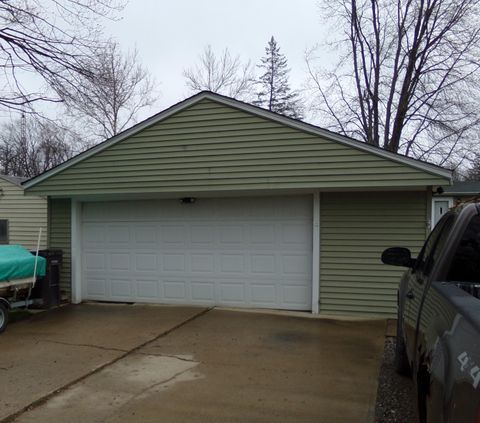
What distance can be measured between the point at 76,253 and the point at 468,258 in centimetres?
894

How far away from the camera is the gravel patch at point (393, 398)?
15.1 feet

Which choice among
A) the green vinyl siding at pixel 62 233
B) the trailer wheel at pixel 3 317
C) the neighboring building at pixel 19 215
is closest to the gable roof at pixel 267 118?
the green vinyl siding at pixel 62 233

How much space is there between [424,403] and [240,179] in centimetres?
645

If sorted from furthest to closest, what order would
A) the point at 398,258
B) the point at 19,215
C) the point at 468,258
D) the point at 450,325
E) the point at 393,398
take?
the point at 19,215
the point at 393,398
the point at 398,258
the point at 468,258
the point at 450,325

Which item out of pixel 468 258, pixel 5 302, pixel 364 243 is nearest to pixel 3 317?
pixel 5 302

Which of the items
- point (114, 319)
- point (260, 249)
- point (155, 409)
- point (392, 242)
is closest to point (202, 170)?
point (260, 249)

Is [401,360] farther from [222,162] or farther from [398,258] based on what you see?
[222,162]

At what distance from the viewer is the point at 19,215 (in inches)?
589

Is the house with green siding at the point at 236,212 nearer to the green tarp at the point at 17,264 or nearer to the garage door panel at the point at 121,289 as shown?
the garage door panel at the point at 121,289

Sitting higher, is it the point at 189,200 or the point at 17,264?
the point at 189,200

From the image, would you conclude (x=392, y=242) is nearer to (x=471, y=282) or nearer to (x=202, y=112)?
(x=202, y=112)

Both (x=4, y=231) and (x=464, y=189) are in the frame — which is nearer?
(x=4, y=231)

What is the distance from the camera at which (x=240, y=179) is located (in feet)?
29.0

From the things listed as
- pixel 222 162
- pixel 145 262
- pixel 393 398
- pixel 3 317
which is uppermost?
pixel 222 162
